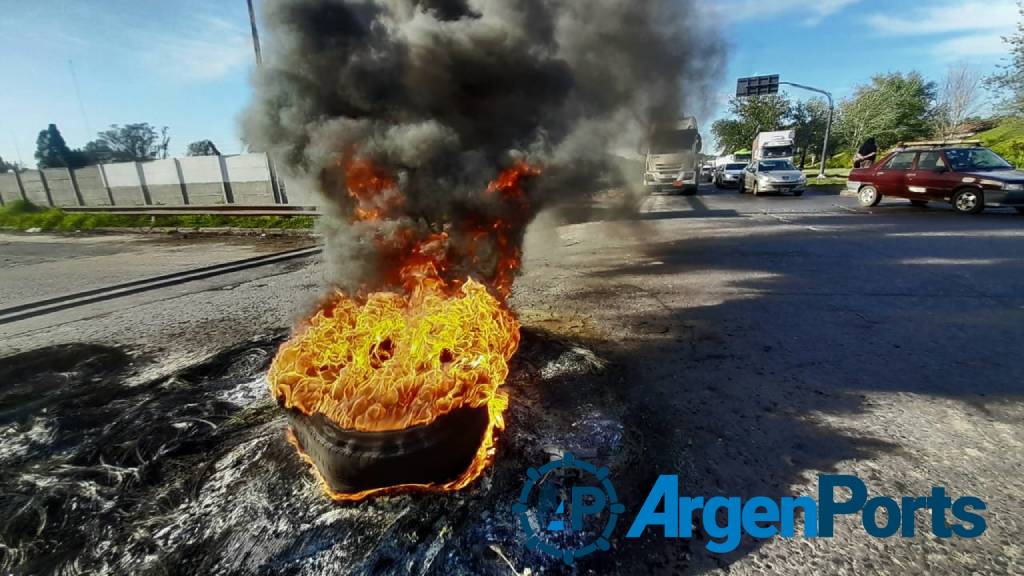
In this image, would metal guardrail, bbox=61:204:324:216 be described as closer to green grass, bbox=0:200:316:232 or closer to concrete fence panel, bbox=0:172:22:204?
green grass, bbox=0:200:316:232

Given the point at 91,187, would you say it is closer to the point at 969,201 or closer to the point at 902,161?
the point at 902,161

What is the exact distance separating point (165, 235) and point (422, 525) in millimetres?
17338

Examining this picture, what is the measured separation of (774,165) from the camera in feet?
64.1

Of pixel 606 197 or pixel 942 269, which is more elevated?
pixel 606 197

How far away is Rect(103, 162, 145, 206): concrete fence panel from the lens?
68.2 feet

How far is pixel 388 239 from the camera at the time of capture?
3662 mm

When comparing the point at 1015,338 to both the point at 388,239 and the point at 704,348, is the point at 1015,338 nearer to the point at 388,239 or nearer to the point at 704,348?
the point at 704,348

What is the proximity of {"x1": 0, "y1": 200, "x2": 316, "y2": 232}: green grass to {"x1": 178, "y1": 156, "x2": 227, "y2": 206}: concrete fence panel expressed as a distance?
193 cm

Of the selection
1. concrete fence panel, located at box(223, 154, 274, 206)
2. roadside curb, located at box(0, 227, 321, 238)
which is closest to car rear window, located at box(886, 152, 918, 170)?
roadside curb, located at box(0, 227, 321, 238)

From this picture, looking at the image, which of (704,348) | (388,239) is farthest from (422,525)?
(704,348)

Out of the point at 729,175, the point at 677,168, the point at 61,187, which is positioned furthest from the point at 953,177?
the point at 61,187

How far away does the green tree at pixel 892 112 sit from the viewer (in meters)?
36.8

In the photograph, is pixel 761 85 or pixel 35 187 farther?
pixel 761 85

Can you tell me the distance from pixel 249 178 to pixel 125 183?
8.85 m
